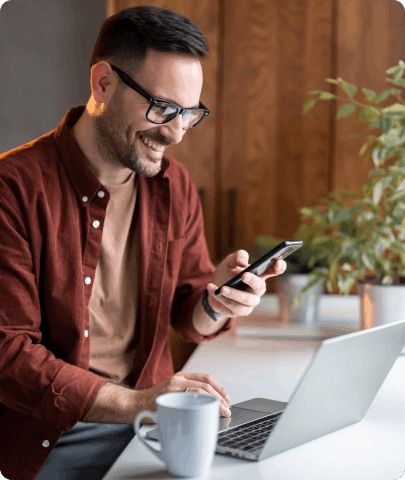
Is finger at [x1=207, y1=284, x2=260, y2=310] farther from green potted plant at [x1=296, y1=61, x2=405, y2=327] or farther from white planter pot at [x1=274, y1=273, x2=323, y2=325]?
white planter pot at [x1=274, y1=273, x2=323, y2=325]

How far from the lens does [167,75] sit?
3.48ft

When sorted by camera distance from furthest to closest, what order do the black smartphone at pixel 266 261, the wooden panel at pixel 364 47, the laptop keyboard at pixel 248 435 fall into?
the wooden panel at pixel 364 47
the black smartphone at pixel 266 261
the laptop keyboard at pixel 248 435

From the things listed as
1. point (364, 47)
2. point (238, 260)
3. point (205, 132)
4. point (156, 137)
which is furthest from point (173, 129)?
point (364, 47)

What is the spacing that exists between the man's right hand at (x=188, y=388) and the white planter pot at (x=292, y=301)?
80cm

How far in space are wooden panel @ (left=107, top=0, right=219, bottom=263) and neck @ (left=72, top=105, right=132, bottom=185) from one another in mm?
958

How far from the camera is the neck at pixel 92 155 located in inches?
45.7

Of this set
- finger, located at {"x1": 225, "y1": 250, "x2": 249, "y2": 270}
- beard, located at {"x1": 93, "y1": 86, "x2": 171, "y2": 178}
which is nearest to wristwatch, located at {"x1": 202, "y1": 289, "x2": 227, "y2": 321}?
finger, located at {"x1": 225, "y1": 250, "x2": 249, "y2": 270}

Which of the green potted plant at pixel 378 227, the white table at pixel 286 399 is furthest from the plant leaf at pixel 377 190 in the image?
the white table at pixel 286 399

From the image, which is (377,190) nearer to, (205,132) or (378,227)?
(378,227)

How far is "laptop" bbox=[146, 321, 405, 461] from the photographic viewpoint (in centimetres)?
63

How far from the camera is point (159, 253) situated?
122cm

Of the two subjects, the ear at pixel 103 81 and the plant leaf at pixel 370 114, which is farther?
the plant leaf at pixel 370 114

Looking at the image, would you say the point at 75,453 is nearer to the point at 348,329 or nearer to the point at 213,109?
the point at 348,329

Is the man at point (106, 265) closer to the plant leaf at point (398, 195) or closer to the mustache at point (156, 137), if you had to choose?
the mustache at point (156, 137)
